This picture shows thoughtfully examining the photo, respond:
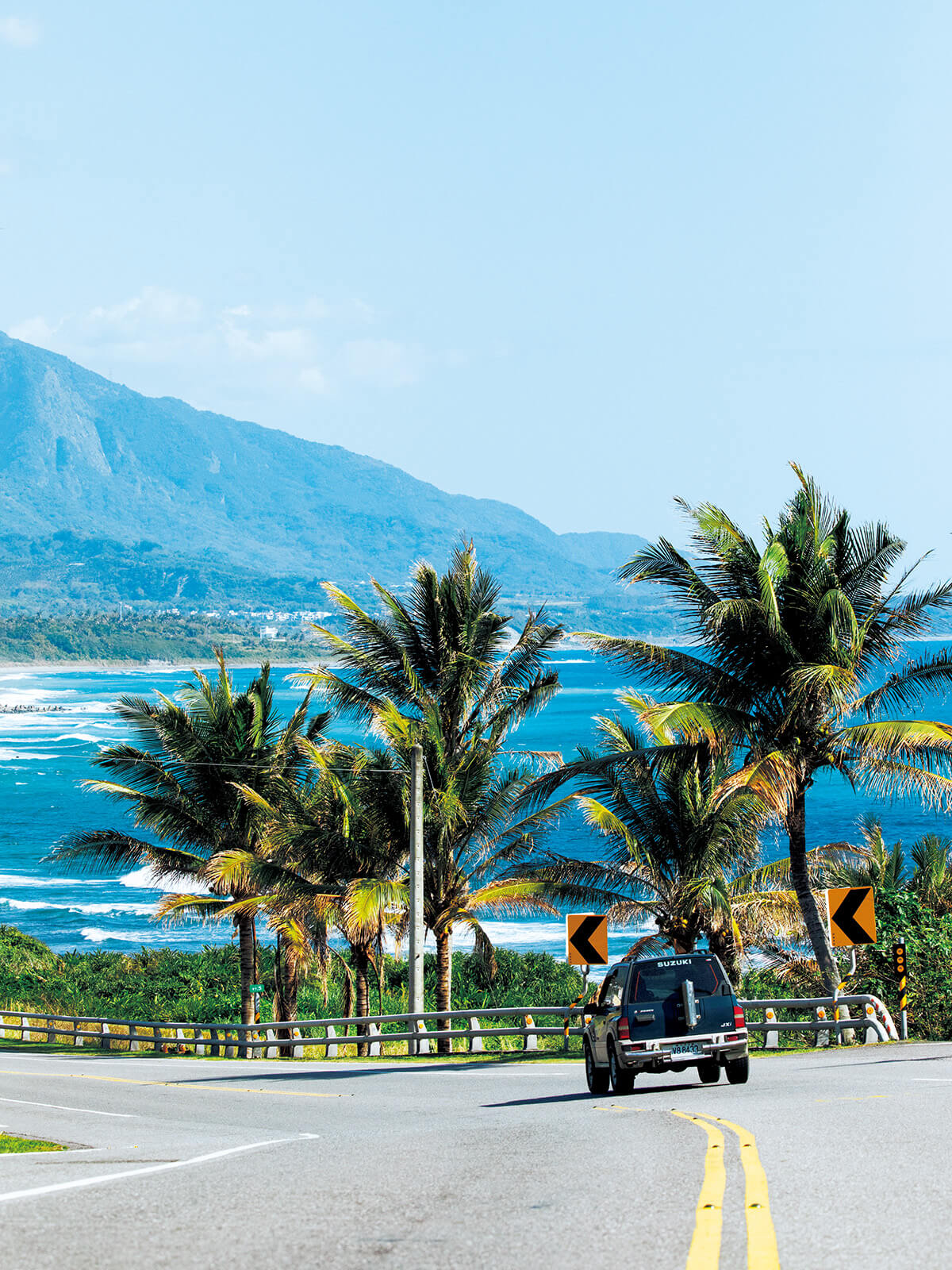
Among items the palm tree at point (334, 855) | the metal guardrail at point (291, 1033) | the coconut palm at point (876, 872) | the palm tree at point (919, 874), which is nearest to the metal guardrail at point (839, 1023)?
the metal guardrail at point (291, 1033)

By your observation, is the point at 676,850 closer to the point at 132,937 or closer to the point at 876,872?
the point at 876,872

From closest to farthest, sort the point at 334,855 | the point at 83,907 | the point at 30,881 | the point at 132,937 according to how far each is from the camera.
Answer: the point at 334,855 → the point at 132,937 → the point at 83,907 → the point at 30,881

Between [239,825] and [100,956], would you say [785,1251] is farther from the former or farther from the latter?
[100,956]

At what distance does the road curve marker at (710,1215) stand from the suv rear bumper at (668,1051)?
4906mm

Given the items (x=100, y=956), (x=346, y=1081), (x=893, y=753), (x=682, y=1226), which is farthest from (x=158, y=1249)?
(x=100, y=956)

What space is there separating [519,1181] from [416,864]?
16.8 m

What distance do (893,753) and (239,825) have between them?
633 inches

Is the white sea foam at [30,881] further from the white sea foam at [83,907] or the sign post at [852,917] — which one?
the sign post at [852,917]

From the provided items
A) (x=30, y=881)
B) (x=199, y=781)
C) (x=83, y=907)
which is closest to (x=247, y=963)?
(x=199, y=781)

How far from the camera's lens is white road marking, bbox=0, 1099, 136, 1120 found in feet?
57.2

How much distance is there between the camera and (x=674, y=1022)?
15.3 meters

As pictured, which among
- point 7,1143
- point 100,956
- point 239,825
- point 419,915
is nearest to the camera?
point 7,1143

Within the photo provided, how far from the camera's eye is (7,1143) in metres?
13.2

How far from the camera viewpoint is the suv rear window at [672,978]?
15445 millimetres
